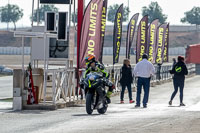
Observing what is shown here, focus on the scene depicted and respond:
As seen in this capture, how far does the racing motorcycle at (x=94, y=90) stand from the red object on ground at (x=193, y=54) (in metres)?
52.0

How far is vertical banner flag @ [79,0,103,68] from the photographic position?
21.7 metres

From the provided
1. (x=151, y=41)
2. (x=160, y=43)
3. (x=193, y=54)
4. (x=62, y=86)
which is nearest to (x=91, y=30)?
(x=62, y=86)

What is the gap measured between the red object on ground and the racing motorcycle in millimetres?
52043

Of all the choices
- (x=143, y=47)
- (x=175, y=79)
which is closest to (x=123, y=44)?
(x=143, y=47)

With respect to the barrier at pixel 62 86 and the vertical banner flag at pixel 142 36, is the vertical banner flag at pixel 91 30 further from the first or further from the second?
the vertical banner flag at pixel 142 36

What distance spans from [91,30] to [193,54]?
48087 mm

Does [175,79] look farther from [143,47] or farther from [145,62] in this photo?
[143,47]

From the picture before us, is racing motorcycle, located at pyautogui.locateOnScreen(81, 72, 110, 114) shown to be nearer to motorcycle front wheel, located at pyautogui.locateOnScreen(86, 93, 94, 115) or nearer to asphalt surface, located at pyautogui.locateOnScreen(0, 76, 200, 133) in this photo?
motorcycle front wheel, located at pyautogui.locateOnScreen(86, 93, 94, 115)

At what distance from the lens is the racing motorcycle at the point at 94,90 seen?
1608 centimetres

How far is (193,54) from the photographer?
227ft

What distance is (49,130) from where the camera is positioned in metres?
12.2

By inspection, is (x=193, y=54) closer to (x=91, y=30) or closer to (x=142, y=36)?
(x=142, y=36)

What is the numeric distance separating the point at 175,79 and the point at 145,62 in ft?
6.14

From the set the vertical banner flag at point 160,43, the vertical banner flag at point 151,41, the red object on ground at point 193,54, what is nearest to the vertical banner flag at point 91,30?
the vertical banner flag at point 151,41
